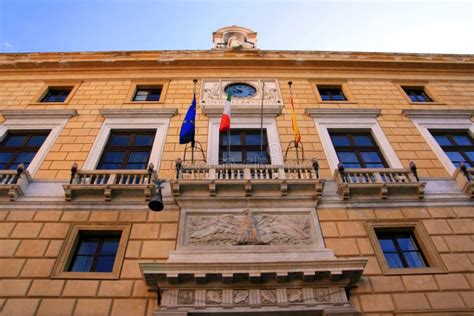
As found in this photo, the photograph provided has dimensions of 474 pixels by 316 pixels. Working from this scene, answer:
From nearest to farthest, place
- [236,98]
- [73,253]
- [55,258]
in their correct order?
[55,258], [73,253], [236,98]

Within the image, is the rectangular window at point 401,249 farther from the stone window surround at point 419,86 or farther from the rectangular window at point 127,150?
the rectangular window at point 127,150

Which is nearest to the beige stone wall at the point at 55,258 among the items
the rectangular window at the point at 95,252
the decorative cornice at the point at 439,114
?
the rectangular window at the point at 95,252

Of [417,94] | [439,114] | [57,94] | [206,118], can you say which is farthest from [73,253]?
[417,94]

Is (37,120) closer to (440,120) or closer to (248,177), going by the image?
(248,177)

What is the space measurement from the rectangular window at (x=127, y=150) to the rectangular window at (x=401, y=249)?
26.7 ft

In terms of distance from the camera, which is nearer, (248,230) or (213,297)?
(213,297)

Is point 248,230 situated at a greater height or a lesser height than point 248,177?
lesser

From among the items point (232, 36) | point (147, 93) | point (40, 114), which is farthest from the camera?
point (232, 36)

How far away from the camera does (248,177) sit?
11.4 metres

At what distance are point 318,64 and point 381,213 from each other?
33.2ft

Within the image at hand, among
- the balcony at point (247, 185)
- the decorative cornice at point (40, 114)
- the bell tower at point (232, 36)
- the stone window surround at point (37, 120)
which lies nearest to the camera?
the balcony at point (247, 185)

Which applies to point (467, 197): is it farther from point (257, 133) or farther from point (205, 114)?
point (205, 114)

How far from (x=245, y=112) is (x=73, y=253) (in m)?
8.45

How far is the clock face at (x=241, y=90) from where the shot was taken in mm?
16703
